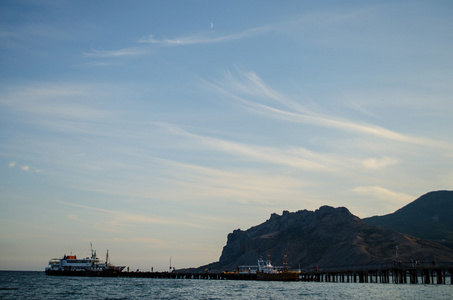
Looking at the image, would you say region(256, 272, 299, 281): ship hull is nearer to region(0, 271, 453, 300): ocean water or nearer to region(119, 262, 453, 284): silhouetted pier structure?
region(119, 262, 453, 284): silhouetted pier structure

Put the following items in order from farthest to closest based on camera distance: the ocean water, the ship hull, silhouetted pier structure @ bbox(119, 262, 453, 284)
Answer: the ship hull
silhouetted pier structure @ bbox(119, 262, 453, 284)
the ocean water

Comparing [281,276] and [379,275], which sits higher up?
[379,275]

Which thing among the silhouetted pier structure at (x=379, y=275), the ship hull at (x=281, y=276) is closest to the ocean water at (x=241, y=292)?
the silhouetted pier structure at (x=379, y=275)

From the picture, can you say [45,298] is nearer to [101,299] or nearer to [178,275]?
[101,299]

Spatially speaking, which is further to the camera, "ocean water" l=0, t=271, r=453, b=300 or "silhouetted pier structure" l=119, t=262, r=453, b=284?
"silhouetted pier structure" l=119, t=262, r=453, b=284

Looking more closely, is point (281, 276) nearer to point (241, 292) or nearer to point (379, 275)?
point (379, 275)

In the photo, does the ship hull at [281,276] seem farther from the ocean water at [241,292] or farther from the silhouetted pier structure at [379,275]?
the ocean water at [241,292]

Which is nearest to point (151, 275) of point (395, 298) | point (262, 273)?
point (262, 273)

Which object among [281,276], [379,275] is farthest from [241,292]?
[281,276]

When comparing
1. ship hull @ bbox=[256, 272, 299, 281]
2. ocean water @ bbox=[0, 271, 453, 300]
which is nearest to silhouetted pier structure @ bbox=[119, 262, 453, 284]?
ocean water @ bbox=[0, 271, 453, 300]

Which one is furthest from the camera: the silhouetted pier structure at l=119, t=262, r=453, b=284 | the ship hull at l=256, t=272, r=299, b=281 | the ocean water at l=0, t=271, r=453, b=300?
the ship hull at l=256, t=272, r=299, b=281

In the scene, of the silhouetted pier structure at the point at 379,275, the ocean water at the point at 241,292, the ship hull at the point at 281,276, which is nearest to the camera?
the ocean water at the point at 241,292

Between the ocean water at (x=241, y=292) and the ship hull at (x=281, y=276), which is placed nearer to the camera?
the ocean water at (x=241, y=292)

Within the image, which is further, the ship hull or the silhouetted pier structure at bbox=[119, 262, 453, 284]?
the ship hull
